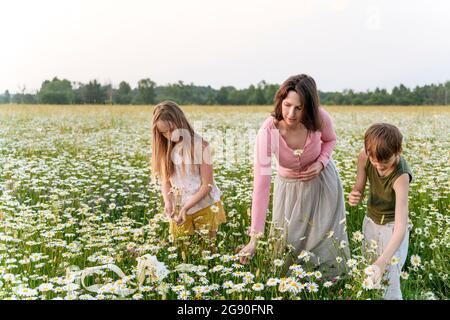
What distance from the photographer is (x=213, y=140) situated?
23.3ft

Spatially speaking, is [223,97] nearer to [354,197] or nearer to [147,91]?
[147,91]

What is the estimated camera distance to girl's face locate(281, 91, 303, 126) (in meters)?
2.36

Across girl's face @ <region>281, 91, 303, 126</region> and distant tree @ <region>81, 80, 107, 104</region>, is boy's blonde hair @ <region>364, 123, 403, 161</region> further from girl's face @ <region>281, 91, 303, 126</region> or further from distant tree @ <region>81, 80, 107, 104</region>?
distant tree @ <region>81, 80, 107, 104</region>

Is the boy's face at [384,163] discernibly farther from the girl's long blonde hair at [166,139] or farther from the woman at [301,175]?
the girl's long blonde hair at [166,139]

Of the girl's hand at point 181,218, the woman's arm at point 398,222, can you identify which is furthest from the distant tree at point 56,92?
the woman's arm at point 398,222

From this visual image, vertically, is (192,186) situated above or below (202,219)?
above

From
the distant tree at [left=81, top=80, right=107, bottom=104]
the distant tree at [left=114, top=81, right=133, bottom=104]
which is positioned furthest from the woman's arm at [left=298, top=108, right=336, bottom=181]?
the distant tree at [left=81, top=80, right=107, bottom=104]

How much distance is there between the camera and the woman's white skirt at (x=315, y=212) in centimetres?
268

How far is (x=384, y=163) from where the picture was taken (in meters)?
2.28

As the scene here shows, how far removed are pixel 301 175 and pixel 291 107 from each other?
455mm

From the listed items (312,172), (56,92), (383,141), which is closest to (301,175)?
(312,172)

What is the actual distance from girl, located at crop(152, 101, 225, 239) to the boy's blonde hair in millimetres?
1012

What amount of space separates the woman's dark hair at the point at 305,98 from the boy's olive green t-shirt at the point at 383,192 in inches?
14.0

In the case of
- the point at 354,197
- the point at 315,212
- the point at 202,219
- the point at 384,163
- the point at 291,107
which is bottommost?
the point at 202,219
